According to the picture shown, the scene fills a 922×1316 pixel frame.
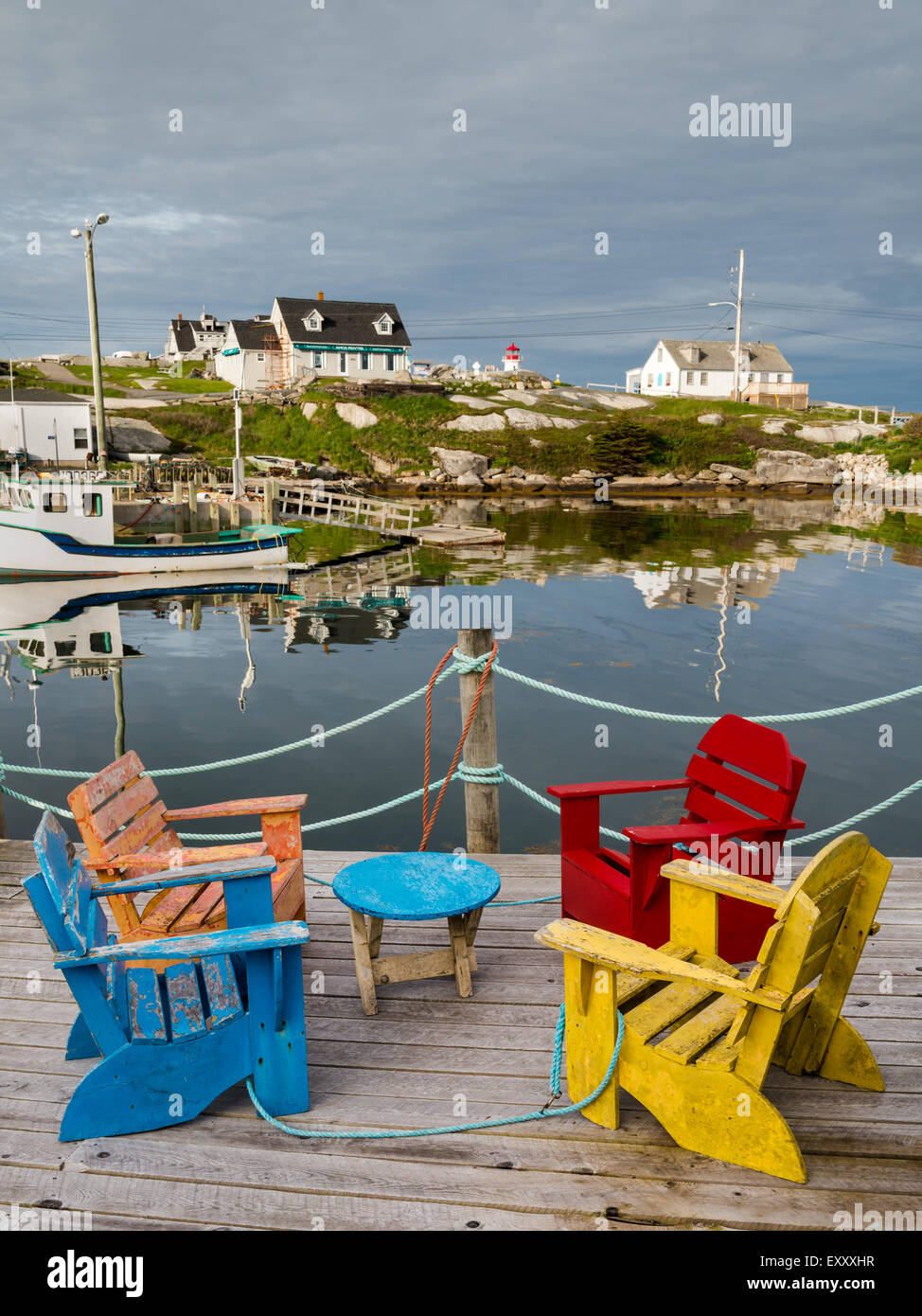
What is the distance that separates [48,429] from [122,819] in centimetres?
5123

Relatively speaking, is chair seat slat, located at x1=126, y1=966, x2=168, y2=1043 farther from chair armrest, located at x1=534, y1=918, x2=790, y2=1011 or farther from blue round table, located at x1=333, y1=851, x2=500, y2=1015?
chair armrest, located at x1=534, y1=918, x2=790, y2=1011

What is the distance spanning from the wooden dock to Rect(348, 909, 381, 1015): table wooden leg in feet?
0.25

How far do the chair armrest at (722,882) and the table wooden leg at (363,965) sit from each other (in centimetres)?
140

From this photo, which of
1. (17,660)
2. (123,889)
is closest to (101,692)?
(17,660)

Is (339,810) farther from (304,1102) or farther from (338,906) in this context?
(304,1102)

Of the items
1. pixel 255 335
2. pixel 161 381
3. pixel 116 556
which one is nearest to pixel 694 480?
pixel 255 335

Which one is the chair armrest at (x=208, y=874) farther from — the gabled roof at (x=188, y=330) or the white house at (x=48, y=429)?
the gabled roof at (x=188, y=330)

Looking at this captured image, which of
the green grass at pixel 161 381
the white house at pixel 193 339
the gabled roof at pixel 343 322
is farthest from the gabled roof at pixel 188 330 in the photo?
the gabled roof at pixel 343 322

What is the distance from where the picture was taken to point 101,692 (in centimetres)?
1606

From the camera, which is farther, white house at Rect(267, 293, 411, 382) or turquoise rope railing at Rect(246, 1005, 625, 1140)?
white house at Rect(267, 293, 411, 382)

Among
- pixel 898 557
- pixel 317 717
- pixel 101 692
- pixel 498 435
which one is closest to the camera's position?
pixel 317 717

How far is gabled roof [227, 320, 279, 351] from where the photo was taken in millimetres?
68875

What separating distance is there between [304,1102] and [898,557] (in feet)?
112

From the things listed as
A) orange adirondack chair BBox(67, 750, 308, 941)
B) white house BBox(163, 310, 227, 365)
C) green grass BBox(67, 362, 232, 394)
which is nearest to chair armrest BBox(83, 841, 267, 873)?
orange adirondack chair BBox(67, 750, 308, 941)
